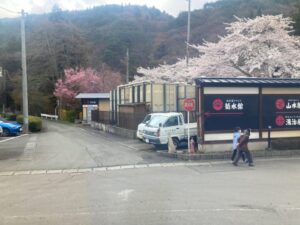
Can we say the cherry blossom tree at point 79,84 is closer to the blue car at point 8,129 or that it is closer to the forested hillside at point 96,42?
the forested hillside at point 96,42

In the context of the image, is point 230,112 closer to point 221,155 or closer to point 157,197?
point 221,155

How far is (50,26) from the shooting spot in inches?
2736

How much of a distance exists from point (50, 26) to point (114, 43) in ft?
40.9

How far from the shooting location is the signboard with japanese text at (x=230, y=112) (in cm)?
1805

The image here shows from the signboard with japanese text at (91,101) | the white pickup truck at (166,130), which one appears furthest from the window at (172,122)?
the signboard with japanese text at (91,101)

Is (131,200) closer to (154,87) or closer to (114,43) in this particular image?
(154,87)

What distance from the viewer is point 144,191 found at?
1030cm

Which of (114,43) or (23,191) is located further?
(114,43)

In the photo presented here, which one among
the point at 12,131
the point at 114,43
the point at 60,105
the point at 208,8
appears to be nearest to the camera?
the point at 12,131

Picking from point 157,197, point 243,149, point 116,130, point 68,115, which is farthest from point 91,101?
point 157,197

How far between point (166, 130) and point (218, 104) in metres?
3.14

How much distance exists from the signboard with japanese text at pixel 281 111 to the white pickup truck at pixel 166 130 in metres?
3.61

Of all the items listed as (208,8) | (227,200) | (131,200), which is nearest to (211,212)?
(227,200)

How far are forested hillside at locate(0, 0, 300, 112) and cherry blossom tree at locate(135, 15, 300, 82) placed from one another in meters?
19.7
